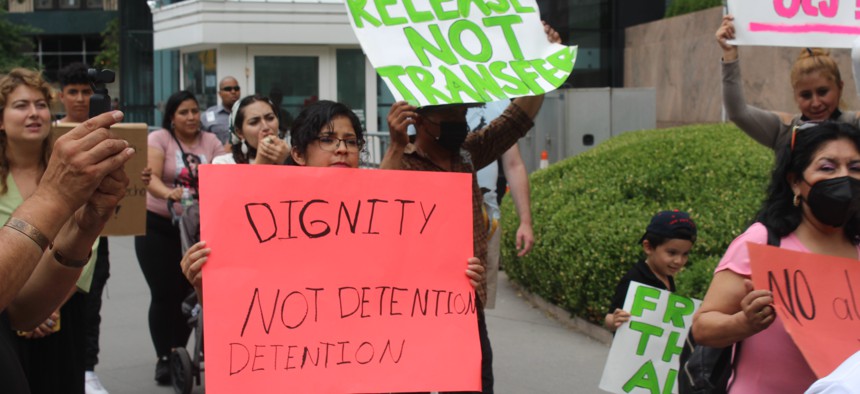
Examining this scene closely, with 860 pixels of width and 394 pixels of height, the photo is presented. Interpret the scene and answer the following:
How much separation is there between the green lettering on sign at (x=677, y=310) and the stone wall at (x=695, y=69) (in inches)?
288

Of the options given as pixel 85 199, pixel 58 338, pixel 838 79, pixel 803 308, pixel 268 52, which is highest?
pixel 268 52

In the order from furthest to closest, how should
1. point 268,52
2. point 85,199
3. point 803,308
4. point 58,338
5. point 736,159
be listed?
point 268,52 < point 736,159 < point 58,338 < point 803,308 < point 85,199

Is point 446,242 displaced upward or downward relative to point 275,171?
downward

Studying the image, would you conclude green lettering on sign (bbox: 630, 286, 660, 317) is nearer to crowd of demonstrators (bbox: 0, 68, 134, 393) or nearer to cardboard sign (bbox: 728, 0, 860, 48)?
cardboard sign (bbox: 728, 0, 860, 48)

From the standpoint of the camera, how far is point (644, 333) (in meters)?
4.80

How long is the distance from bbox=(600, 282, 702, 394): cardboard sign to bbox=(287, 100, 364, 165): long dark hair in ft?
5.43

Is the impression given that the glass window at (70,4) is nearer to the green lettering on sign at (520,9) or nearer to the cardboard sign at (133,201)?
the cardboard sign at (133,201)

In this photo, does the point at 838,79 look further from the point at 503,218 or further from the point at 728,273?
the point at 503,218

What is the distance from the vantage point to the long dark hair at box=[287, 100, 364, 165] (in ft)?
12.2

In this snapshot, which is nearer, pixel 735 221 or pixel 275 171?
pixel 275 171

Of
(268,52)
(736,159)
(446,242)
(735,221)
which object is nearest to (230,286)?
(446,242)

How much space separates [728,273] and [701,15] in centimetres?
1259

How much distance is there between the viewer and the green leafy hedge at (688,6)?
1582 cm

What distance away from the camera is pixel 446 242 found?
3.39m
